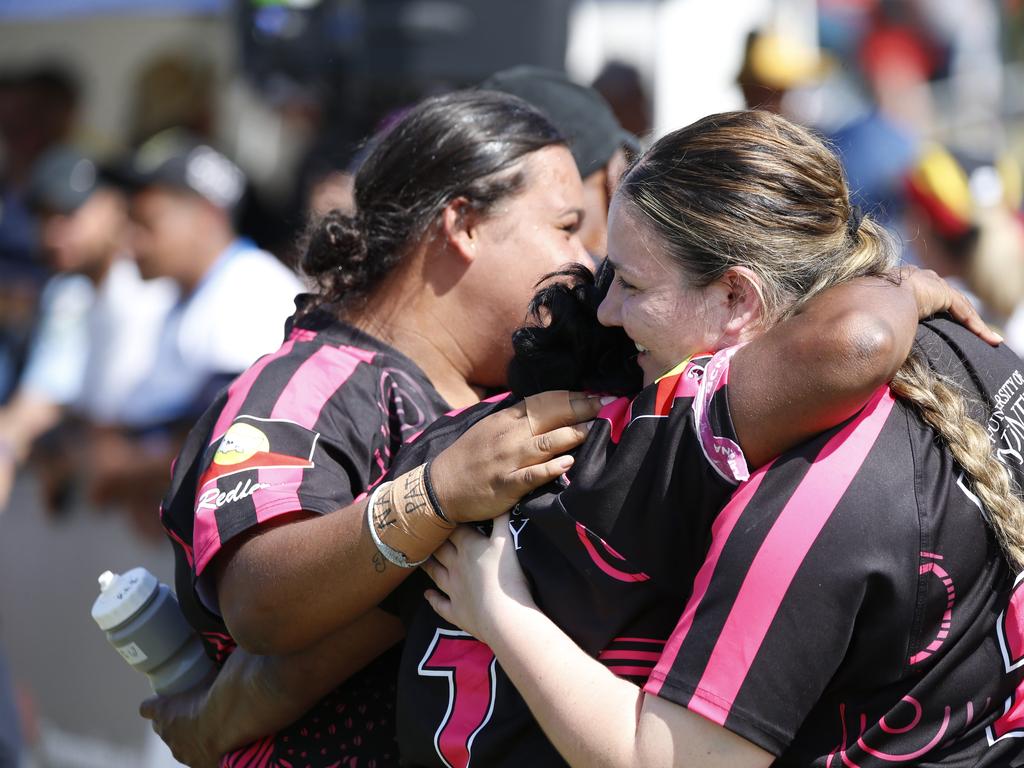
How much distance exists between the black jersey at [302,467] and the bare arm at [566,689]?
13.5 inches

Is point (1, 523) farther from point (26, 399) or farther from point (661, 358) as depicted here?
point (661, 358)

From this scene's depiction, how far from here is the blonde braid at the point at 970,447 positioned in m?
1.63

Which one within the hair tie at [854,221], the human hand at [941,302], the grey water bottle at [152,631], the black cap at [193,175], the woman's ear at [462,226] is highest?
the hair tie at [854,221]

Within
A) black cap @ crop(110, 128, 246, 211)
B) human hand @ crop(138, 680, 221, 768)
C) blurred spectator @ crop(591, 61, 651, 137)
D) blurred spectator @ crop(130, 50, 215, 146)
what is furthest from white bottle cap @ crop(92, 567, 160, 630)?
blurred spectator @ crop(130, 50, 215, 146)

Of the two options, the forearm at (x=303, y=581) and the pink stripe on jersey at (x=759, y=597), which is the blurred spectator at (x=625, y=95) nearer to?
the forearm at (x=303, y=581)

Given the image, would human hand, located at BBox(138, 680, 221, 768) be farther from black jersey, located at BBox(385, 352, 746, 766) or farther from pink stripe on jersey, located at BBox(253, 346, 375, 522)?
black jersey, located at BBox(385, 352, 746, 766)

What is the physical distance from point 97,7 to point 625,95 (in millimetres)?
3917

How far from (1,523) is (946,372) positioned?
521cm

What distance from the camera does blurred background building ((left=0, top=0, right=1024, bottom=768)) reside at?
17.1ft

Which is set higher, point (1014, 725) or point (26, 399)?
point (1014, 725)

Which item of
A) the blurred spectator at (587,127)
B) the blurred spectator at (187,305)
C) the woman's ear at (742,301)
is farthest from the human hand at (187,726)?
the blurred spectator at (187,305)

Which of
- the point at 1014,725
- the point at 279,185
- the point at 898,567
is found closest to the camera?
the point at 898,567

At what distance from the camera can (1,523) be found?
599 centimetres

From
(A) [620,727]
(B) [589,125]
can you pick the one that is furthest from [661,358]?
(B) [589,125]
